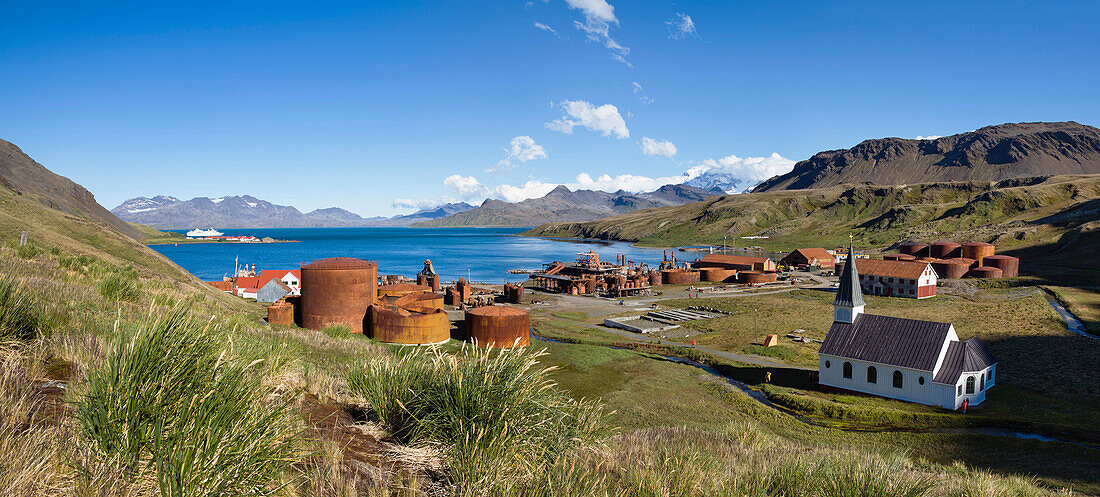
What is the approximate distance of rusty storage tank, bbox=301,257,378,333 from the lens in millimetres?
37875

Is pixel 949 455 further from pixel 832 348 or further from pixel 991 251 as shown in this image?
pixel 991 251

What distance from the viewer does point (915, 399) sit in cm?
2716

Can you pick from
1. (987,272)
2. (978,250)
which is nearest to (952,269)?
(987,272)

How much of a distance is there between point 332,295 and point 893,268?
212 ft

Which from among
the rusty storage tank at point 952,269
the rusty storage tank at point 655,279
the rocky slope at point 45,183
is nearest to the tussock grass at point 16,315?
the rusty storage tank at point 655,279

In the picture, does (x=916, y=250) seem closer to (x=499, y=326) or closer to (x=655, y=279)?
(x=655, y=279)

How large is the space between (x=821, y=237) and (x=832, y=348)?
17536cm

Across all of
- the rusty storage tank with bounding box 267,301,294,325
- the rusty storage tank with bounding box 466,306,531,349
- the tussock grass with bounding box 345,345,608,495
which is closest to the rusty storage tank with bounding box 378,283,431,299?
the rusty storage tank with bounding box 267,301,294,325

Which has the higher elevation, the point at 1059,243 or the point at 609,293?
the point at 1059,243

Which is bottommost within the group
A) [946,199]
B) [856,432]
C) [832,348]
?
[856,432]

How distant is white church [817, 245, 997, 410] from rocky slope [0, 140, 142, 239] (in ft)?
385

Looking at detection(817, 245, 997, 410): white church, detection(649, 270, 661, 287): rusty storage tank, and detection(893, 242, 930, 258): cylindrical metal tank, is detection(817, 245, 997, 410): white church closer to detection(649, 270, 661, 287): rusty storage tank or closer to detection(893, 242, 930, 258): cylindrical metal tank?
detection(649, 270, 661, 287): rusty storage tank

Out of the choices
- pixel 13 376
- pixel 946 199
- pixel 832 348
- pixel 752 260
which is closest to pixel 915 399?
pixel 832 348

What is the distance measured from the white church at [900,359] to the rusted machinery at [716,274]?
58.8 meters
